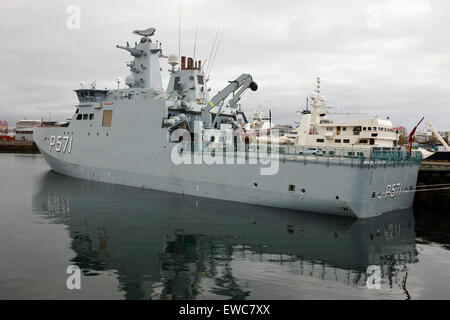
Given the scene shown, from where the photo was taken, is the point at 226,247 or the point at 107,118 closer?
the point at 226,247

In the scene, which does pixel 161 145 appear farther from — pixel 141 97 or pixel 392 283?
pixel 392 283

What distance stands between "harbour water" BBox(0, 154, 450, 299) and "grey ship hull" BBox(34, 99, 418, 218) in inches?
35.9

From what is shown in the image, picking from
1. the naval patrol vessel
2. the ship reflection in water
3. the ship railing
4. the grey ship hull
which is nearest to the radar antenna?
the naval patrol vessel

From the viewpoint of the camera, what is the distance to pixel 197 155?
70.9 ft

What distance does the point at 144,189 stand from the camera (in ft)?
80.5

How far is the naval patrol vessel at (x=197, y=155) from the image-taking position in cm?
1695

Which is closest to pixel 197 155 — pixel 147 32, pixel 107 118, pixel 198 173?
pixel 198 173

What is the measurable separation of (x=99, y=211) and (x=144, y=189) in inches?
278

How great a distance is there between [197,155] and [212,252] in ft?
34.7

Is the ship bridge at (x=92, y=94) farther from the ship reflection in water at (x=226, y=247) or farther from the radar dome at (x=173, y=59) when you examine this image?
the ship reflection in water at (x=226, y=247)

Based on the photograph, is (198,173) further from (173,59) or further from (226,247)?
(173,59)

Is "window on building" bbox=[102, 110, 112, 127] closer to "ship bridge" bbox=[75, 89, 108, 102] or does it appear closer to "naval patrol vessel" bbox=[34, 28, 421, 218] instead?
"naval patrol vessel" bbox=[34, 28, 421, 218]

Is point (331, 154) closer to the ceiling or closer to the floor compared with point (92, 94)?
closer to the floor

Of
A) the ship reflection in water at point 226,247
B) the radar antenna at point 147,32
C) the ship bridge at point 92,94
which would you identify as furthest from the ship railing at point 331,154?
the ship bridge at point 92,94
